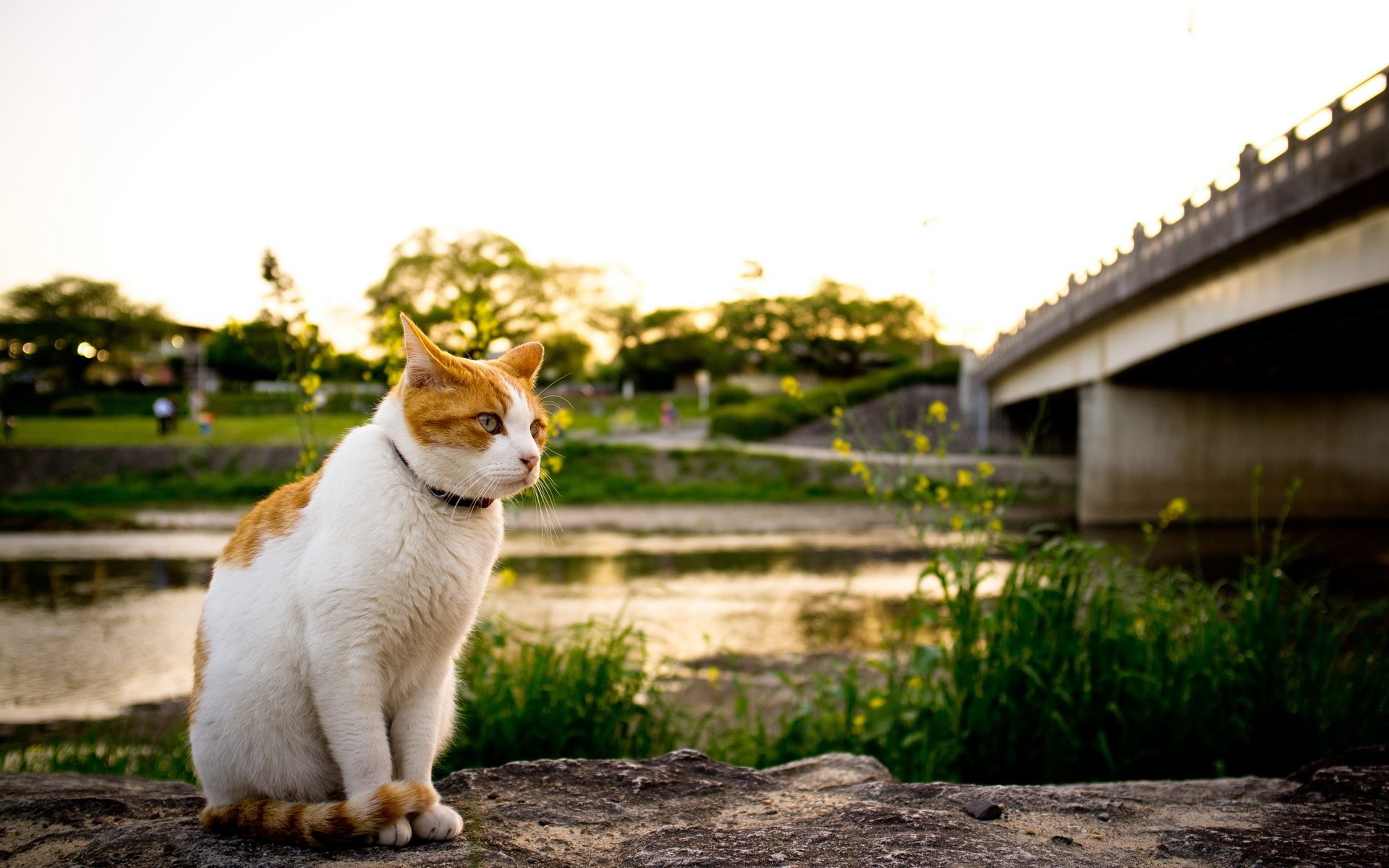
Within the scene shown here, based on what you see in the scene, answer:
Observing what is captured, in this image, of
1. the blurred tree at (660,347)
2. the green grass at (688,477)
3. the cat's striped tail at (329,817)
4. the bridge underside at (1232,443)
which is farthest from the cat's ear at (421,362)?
the blurred tree at (660,347)

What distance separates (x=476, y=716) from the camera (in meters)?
4.42

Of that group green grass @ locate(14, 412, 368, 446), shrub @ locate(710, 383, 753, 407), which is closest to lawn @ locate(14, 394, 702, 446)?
green grass @ locate(14, 412, 368, 446)

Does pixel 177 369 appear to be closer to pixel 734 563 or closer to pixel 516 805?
pixel 734 563

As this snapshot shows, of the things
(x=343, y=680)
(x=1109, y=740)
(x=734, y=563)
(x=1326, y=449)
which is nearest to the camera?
(x=343, y=680)

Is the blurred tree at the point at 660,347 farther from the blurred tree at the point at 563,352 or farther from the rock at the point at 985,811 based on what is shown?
the rock at the point at 985,811

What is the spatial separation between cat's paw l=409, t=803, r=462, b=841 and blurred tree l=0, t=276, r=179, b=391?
44.5 meters

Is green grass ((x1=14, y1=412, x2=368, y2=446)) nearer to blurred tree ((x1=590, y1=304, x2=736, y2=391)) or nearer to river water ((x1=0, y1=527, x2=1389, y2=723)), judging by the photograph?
river water ((x1=0, y1=527, x2=1389, y2=723))

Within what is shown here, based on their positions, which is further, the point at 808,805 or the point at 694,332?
the point at 694,332

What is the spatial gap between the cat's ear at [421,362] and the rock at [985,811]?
6.61 feet

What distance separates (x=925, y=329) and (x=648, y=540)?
4348 cm

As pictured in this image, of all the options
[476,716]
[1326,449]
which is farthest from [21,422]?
[1326,449]

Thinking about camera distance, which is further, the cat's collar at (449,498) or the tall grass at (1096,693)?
the tall grass at (1096,693)

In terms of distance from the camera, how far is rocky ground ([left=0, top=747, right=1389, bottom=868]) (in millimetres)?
2111

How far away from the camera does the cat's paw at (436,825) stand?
87.6 inches
